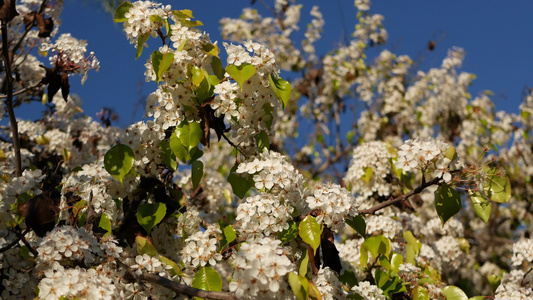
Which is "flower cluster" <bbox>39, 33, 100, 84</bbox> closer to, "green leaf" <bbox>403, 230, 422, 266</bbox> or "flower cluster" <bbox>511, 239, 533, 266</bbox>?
"green leaf" <bbox>403, 230, 422, 266</bbox>

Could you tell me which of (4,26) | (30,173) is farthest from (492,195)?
(4,26)

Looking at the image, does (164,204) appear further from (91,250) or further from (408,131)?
(408,131)

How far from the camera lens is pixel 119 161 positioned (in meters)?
2.76

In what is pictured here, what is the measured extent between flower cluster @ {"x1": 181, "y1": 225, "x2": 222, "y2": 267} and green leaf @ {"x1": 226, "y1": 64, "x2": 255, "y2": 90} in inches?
33.4

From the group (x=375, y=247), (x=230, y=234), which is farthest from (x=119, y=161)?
(x=375, y=247)

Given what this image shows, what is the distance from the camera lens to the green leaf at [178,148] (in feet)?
8.85

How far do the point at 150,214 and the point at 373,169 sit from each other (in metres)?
2.08

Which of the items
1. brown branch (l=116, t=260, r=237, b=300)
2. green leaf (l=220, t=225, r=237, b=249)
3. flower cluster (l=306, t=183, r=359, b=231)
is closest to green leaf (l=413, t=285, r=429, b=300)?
flower cluster (l=306, t=183, r=359, b=231)

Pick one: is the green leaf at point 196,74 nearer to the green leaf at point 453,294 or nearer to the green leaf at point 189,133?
the green leaf at point 189,133

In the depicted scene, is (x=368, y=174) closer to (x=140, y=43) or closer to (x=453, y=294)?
(x=453, y=294)

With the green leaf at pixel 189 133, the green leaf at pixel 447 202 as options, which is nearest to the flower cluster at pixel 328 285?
the green leaf at pixel 447 202

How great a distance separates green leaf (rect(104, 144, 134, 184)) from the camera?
274cm

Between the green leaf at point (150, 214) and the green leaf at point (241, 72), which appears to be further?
the green leaf at point (150, 214)

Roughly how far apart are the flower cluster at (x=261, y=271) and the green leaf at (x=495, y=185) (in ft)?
4.37
